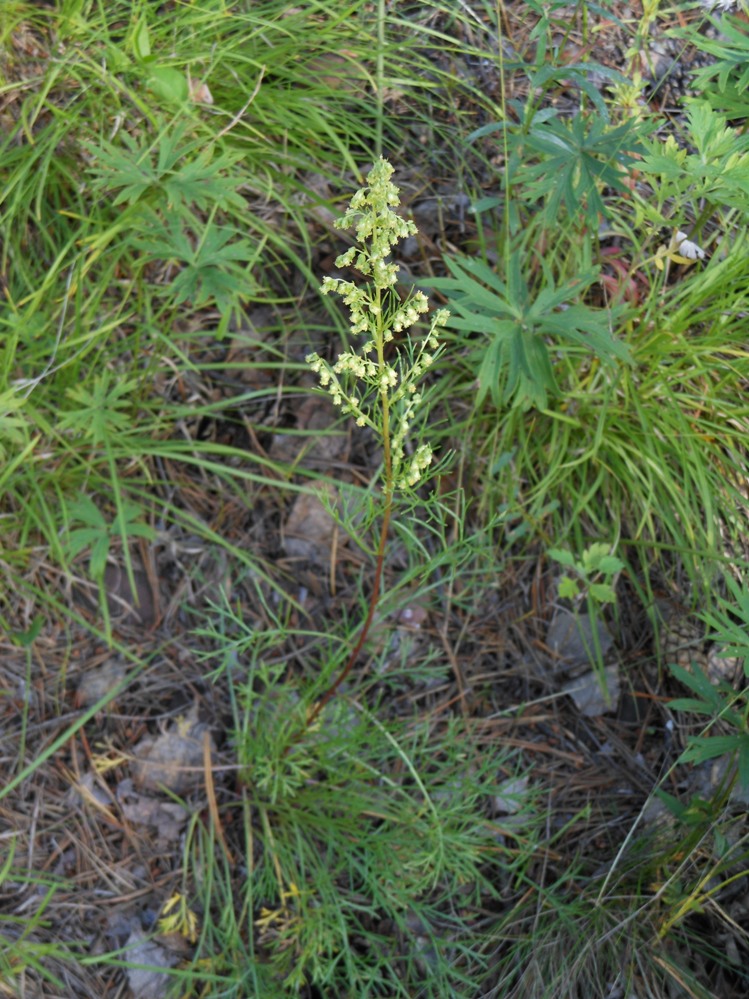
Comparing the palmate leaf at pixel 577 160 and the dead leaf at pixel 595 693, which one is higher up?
the palmate leaf at pixel 577 160

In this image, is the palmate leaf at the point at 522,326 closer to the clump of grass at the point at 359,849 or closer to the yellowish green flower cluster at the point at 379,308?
the yellowish green flower cluster at the point at 379,308

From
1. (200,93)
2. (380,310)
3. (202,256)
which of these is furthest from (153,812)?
(200,93)

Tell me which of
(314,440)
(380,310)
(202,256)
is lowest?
(314,440)

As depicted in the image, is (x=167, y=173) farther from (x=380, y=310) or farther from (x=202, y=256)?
(x=380, y=310)

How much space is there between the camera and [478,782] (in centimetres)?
252

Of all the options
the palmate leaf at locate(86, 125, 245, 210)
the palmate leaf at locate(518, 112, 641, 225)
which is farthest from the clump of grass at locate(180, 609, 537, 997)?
the palmate leaf at locate(518, 112, 641, 225)

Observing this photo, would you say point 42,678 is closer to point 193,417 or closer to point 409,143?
point 193,417

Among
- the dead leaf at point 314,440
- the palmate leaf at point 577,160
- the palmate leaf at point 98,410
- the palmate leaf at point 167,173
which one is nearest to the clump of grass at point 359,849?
the dead leaf at point 314,440

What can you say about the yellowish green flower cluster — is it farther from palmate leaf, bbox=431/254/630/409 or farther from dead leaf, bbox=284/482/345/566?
dead leaf, bbox=284/482/345/566

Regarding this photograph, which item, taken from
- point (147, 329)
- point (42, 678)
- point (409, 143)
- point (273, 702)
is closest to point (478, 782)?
point (273, 702)

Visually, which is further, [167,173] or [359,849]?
[359,849]

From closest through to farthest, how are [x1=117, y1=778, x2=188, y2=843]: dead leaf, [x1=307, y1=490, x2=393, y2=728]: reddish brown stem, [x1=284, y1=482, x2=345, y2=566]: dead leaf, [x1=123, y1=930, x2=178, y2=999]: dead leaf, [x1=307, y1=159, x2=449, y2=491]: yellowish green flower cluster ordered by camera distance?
[x1=307, y1=159, x2=449, y2=491]: yellowish green flower cluster → [x1=307, y1=490, x2=393, y2=728]: reddish brown stem → [x1=123, y1=930, x2=178, y2=999]: dead leaf → [x1=117, y1=778, x2=188, y2=843]: dead leaf → [x1=284, y1=482, x2=345, y2=566]: dead leaf

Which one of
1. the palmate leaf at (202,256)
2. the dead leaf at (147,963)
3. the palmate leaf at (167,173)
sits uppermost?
the palmate leaf at (167,173)

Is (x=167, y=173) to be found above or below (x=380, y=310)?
below
